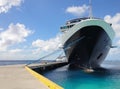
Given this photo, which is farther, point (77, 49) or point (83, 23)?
point (77, 49)

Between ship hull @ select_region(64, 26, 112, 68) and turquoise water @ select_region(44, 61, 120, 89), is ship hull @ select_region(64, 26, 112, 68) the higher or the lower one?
the higher one

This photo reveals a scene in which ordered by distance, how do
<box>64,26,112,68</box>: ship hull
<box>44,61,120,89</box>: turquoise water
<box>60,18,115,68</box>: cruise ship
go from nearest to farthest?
<box>44,61,120,89</box>: turquoise water
<box>60,18,115,68</box>: cruise ship
<box>64,26,112,68</box>: ship hull

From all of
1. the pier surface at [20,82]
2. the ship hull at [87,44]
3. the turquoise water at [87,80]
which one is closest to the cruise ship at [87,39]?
the ship hull at [87,44]

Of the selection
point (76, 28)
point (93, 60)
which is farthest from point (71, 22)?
point (93, 60)

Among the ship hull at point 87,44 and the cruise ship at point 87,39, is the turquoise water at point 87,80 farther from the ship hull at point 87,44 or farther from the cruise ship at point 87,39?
the cruise ship at point 87,39

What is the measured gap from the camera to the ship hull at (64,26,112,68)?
25891mm

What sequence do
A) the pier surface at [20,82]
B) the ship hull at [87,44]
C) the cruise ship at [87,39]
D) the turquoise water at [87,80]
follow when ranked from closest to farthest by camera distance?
the pier surface at [20,82] → the turquoise water at [87,80] → the cruise ship at [87,39] → the ship hull at [87,44]

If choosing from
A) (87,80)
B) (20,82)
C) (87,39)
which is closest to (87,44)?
(87,39)

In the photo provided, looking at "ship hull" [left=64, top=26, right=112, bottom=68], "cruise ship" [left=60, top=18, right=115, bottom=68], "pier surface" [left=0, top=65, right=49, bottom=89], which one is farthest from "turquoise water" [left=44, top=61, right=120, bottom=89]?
"pier surface" [left=0, top=65, right=49, bottom=89]

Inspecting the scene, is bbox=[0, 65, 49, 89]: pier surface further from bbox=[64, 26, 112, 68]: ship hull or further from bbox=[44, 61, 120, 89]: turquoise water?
bbox=[64, 26, 112, 68]: ship hull

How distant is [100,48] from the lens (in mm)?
27953

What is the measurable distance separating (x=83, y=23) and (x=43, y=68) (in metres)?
9.94

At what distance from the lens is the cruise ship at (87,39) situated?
1008 inches

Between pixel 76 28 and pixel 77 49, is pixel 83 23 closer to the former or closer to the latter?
pixel 76 28
